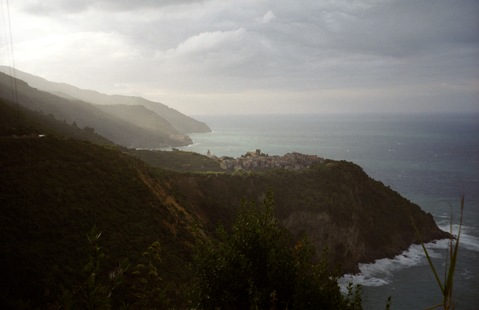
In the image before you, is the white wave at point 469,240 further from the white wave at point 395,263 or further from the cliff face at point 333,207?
the cliff face at point 333,207

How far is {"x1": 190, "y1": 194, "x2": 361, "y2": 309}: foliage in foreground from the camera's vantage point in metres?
13.6

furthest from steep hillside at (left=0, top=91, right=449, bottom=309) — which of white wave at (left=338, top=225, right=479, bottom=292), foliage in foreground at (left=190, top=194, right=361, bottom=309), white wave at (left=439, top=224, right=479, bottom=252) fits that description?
white wave at (left=439, top=224, right=479, bottom=252)

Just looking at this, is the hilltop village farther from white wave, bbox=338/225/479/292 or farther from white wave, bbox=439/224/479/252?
white wave, bbox=439/224/479/252

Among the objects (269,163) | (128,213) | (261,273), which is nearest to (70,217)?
(128,213)

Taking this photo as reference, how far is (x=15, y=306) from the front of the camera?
18.4 m

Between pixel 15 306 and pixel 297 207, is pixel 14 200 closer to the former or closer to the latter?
pixel 15 306

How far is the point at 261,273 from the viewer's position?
50.2 feet

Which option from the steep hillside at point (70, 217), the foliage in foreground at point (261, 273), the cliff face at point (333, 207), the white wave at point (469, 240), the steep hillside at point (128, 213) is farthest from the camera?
the white wave at point (469, 240)

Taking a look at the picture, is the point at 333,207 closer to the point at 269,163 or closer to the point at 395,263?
the point at 395,263

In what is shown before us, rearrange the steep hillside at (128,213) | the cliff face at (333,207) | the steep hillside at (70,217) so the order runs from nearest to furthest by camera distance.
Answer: the steep hillside at (70,217) < the steep hillside at (128,213) < the cliff face at (333,207)

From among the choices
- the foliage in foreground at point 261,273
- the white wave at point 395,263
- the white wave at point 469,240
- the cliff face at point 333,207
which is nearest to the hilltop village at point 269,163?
the cliff face at point 333,207

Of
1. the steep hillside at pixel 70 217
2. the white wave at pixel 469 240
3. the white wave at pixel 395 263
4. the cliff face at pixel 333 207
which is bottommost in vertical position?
the white wave at pixel 395 263

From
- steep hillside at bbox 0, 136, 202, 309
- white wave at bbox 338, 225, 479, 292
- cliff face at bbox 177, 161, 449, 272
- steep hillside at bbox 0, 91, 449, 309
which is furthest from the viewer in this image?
cliff face at bbox 177, 161, 449, 272

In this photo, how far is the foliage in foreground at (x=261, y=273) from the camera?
13633 millimetres
